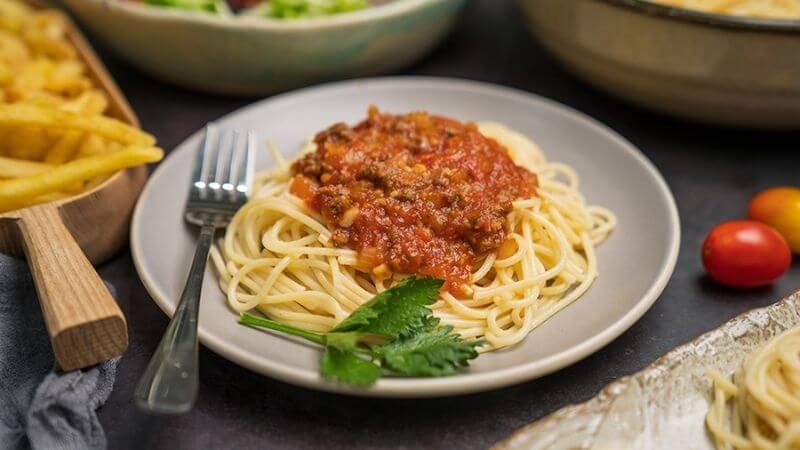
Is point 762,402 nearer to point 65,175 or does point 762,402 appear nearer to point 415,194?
point 415,194

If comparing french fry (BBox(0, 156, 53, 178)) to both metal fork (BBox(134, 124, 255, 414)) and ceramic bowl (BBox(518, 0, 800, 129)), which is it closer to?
metal fork (BBox(134, 124, 255, 414))

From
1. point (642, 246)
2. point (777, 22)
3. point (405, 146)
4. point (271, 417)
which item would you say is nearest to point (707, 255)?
point (642, 246)

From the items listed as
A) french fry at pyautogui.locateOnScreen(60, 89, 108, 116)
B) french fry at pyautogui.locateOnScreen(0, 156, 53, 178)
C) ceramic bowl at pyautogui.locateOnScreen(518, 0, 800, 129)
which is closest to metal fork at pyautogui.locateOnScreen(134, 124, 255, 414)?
french fry at pyautogui.locateOnScreen(60, 89, 108, 116)

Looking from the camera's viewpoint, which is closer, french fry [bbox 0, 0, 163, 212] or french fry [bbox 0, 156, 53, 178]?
french fry [bbox 0, 0, 163, 212]

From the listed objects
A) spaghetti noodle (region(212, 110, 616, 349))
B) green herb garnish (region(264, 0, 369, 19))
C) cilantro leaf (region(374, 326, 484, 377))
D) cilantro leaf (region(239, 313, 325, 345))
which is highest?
green herb garnish (region(264, 0, 369, 19))

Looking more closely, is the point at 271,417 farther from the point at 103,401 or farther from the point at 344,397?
the point at 103,401

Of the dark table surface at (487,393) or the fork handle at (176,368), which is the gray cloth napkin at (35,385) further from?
the fork handle at (176,368)

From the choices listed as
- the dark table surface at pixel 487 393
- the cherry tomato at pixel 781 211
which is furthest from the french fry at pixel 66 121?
the cherry tomato at pixel 781 211
